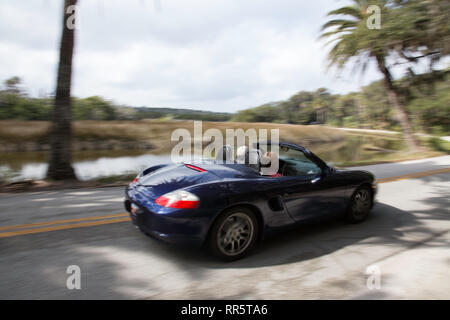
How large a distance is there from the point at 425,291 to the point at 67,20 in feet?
28.4

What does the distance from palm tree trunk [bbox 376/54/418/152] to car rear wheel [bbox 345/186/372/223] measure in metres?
14.6

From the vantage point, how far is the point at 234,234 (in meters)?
3.29

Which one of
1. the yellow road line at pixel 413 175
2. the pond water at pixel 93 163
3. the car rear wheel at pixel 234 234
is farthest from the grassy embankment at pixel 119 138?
the car rear wheel at pixel 234 234

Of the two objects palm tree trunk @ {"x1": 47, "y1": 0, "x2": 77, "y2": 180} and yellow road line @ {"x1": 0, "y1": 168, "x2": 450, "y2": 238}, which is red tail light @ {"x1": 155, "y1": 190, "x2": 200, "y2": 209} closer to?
yellow road line @ {"x1": 0, "y1": 168, "x2": 450, "y2": 238}

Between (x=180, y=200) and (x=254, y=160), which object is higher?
(x=254, y=160)

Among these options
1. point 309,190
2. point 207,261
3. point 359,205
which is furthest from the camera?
point 359,205

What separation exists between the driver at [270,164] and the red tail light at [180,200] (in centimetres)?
114

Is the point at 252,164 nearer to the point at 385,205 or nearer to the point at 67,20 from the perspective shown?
the point at 385,205

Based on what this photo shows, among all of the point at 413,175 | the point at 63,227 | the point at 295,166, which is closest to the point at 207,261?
the point at 295,166

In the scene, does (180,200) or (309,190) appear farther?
(309,190)

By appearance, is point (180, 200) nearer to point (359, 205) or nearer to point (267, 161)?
point (267, 161)

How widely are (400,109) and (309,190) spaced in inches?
679

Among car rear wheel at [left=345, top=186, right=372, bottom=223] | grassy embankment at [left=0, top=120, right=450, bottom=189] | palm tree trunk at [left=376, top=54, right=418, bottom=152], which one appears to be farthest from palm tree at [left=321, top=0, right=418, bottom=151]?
car rear wheel at [left=345, top=186, right=372, bottom=223]
